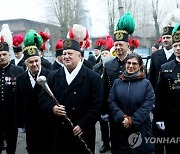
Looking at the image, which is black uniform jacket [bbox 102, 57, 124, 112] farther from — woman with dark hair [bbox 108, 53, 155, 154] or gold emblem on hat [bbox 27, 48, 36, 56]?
gold emblem on hat [bbox 27, 48, 36, 56]

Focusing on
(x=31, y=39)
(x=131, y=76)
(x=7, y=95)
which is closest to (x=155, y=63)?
(x=131, y=76)

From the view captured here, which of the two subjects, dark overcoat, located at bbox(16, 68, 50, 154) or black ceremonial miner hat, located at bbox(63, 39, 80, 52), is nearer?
black ceremonial miner hat, located at bbox(63, 39, 80, 52)

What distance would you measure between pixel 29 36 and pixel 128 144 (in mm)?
2364

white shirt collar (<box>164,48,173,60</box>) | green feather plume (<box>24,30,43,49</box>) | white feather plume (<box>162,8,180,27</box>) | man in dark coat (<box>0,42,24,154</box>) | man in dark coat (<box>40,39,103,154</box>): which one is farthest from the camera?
white shirt collar (<box>164,48,173,60</box>)

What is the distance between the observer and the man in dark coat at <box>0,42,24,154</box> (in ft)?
16.7

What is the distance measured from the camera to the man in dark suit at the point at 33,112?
15.1ft

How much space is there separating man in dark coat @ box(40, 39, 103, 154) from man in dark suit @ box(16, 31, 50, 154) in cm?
70

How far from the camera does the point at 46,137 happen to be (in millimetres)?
4625

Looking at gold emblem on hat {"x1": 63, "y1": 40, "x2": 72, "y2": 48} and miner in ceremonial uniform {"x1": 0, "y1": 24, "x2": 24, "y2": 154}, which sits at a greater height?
gold emblem on hat {"x1": 63, "y1": 40, "x2": 72, "y2": 48}

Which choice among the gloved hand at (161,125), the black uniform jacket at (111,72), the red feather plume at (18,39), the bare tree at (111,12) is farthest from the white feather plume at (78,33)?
the bare tree at (111,12)

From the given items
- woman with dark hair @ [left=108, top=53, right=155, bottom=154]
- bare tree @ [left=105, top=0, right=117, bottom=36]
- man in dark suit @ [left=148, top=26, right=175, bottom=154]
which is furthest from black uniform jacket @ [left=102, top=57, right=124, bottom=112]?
bare tree @ [left=105, top=0, right=117, bottom=36]

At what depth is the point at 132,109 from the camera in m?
3.91

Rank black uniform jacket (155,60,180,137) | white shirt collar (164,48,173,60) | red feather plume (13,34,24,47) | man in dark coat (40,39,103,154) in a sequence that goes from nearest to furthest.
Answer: man in dark coat (40,39,103,154) → black uniform jacket (155,60,180,137) → white shirt collar (164,48,173,60) → red feather plume (13,34,24,47)

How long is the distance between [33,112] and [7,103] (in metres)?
0.75
